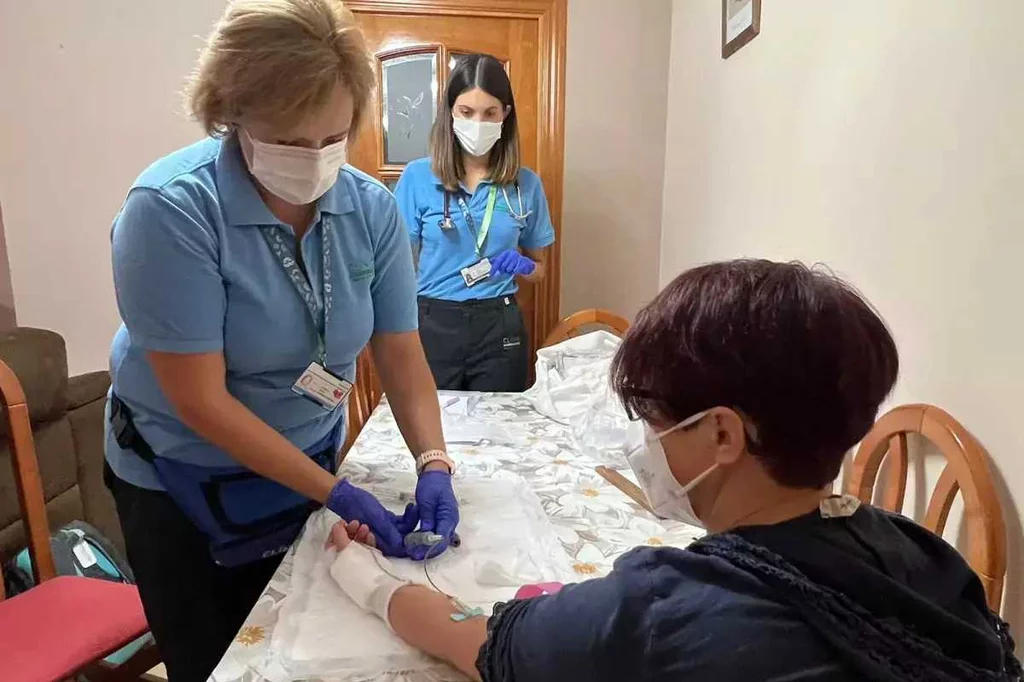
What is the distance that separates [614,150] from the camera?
3.00m

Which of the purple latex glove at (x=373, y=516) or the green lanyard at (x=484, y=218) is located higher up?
the green lanyard at (x=484, y=218)

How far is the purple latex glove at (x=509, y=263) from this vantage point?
8.20 feet

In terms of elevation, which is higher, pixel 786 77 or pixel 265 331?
pixel 786 77

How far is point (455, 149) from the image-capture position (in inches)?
97.5

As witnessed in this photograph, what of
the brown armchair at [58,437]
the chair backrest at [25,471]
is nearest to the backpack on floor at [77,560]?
the brown armchair at [58,437]

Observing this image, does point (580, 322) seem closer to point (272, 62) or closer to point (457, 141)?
point (457, 141)

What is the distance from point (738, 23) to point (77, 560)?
2.23 meters

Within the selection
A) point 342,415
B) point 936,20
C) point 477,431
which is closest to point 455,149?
point 477,431

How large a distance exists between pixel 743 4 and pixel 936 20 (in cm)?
96

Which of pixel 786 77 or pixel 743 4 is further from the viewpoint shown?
pixel 743 4

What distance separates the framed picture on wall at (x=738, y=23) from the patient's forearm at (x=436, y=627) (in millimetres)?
1646

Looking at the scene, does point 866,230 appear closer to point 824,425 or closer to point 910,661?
point 824,425

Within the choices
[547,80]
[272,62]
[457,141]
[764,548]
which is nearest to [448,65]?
[547,80]

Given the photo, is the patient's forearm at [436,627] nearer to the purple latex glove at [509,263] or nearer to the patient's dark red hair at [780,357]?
the patient's dark red hair at [780,357]
